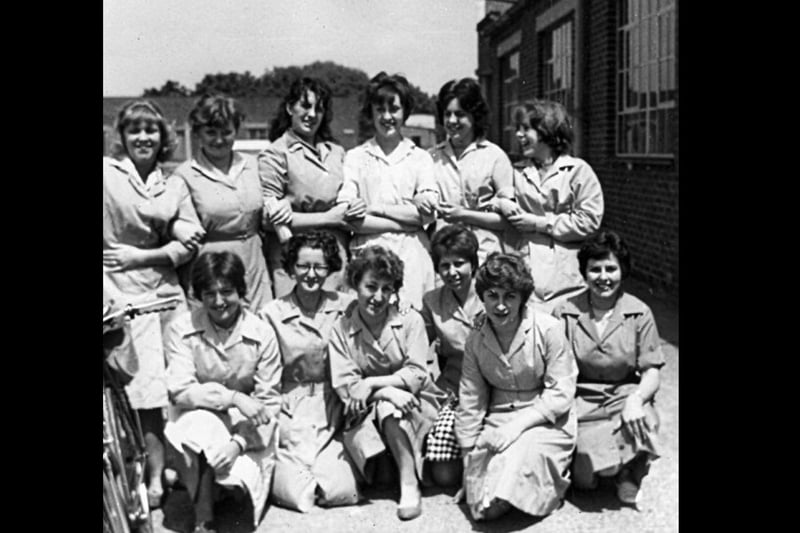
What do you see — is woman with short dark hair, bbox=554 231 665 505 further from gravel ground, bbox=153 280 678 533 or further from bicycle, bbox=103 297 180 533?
bicycle, bbox=103 297 180 533

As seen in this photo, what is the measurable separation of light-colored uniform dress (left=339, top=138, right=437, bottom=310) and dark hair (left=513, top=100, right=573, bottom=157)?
22.0 inches

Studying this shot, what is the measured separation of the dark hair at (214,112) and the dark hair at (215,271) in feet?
2.17

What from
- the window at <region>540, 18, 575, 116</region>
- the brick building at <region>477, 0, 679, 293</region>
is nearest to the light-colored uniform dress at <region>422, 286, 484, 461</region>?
the brick building at <region>477, 0, 679, 293</region>

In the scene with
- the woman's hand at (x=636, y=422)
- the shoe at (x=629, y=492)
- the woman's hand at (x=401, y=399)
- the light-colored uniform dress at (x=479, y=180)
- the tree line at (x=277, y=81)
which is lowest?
the shoe at (x=629, y=492)

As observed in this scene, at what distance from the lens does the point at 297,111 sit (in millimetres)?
4359

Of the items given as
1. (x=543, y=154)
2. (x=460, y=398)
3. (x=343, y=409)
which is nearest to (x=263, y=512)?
(x=343, y=409)

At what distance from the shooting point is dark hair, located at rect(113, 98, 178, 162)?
3.98 m

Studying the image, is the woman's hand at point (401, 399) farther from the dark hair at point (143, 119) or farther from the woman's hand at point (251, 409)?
the dark hair at point (143, 119)

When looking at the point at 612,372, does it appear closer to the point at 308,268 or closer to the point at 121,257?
the point at 308,268

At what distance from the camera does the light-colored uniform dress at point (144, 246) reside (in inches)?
155

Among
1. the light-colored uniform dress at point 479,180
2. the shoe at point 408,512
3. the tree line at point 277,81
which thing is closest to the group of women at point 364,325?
the shoe at point 408,512

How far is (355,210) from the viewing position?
4328mm

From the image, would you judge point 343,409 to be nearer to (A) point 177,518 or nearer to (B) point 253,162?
(A) point 177,518

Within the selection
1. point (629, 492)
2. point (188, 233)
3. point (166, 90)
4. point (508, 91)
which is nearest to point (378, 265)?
point (188, 233)
